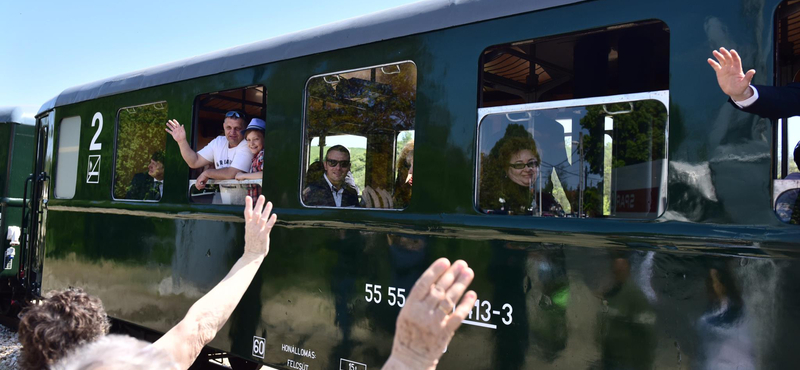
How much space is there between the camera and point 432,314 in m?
1.46

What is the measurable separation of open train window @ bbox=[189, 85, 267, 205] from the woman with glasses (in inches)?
74.0

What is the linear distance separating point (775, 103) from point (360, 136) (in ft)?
7.10

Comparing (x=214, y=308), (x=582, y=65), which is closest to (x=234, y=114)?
(x=214, y=308)

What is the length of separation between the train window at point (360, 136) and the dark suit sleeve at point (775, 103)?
165 centimetres

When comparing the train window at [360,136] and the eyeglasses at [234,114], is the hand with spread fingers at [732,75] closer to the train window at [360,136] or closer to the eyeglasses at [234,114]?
the train window at [360,136]

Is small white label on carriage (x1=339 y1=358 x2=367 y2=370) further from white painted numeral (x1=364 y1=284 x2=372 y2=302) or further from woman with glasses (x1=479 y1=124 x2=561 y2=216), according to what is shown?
woman with glasses (x1=479 y1=124 x2=561 y2=216)

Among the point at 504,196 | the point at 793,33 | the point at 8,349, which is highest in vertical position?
the point at 793,33

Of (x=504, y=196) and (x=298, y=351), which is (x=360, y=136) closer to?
(x=504, y=196)

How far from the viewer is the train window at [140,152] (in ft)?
16.2

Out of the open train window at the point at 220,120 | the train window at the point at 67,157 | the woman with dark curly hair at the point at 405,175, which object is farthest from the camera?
the train window at the point at 67,157

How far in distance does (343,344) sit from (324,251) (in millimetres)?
550

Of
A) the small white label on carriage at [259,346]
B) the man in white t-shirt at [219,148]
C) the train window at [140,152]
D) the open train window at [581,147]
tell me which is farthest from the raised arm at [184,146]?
the open train window at [581,147]

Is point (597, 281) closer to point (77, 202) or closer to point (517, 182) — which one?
point (517, 182)

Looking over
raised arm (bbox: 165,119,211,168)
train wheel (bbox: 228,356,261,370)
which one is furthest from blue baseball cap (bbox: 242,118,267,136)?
train wheel (bbox: 228,356,261,370)
